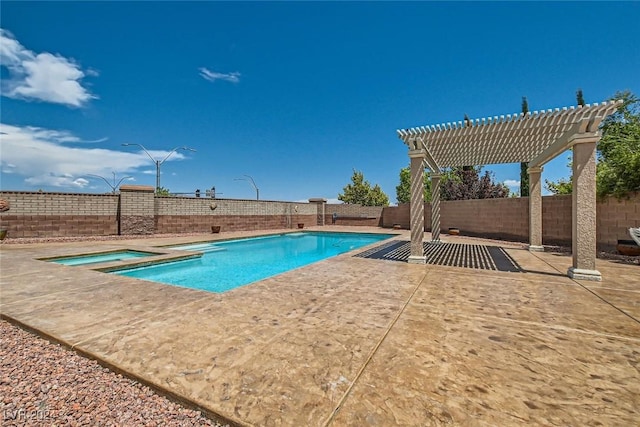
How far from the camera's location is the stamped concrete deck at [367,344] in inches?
59.0

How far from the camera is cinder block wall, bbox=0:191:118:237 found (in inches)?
370

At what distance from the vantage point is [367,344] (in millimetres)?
2232

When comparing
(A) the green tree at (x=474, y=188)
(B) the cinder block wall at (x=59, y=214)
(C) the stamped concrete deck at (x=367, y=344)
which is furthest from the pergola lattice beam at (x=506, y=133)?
(A) the green tree at (x=474, y=188)

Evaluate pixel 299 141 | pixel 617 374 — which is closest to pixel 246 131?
pixel 299 141

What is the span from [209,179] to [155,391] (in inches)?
1791

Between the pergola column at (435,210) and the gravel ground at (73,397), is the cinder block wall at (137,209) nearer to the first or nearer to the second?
the gravel ground at (73,397)

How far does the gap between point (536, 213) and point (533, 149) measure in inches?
76.1

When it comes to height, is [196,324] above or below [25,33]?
below

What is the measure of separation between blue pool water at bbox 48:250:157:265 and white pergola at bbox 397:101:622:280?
8.04 metres

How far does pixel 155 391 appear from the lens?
1677 mm

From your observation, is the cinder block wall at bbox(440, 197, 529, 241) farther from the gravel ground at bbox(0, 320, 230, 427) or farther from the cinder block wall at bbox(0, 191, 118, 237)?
the cinder block wall at bbox(0, 191, 118, 237)

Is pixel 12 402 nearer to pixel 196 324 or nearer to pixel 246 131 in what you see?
pixel 196 324

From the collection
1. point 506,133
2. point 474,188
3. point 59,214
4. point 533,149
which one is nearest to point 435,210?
point 533,149


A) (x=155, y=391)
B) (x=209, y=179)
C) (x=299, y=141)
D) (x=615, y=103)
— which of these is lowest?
(x=155, y=391)
